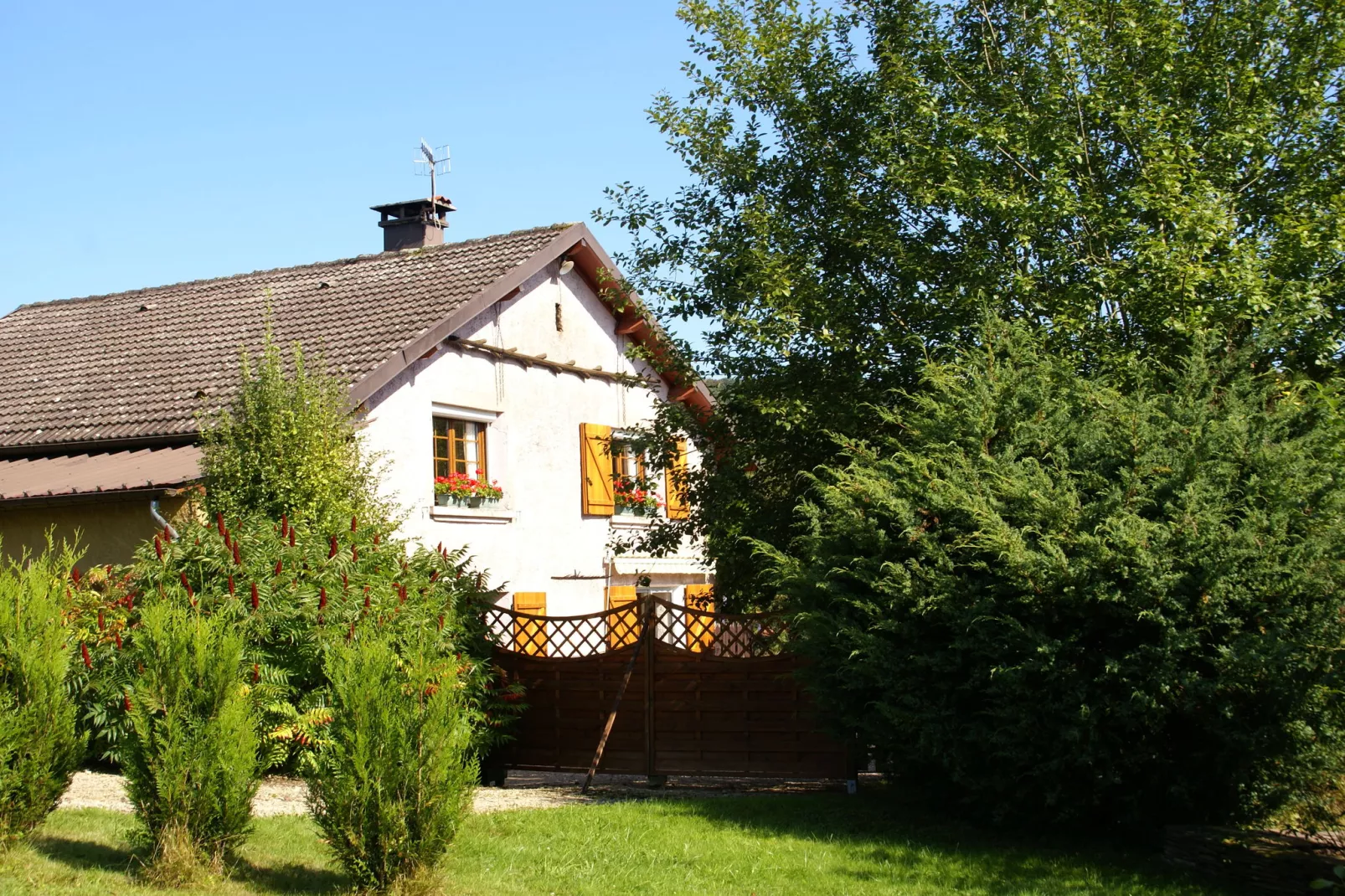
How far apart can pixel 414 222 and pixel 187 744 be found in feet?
58.8

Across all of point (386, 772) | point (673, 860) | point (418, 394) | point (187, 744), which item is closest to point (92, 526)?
point (418, 394)

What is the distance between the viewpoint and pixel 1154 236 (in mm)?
10617

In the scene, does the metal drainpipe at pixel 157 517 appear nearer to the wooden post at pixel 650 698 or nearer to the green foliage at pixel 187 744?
the wooden post at pixel 650 698

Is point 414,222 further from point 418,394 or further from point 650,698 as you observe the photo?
point 650,698

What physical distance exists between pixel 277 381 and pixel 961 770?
756 centimetres

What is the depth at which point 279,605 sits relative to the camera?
400 inches

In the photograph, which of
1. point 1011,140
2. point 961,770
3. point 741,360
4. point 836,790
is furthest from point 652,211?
point 961,770

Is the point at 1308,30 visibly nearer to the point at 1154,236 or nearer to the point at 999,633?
the point at 1154,236

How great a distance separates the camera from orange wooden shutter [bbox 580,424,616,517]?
19234mm

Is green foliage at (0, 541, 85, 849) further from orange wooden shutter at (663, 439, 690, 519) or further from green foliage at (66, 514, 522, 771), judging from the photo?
orange wooden shutter at (663, 439, 690, 519)

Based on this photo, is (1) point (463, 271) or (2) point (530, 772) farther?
(1) point (463, 271)

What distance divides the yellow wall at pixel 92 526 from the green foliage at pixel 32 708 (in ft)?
20.2

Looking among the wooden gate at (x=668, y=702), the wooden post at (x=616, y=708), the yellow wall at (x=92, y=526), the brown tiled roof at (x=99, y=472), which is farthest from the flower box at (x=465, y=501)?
the wooden post at (x=616, y=708)

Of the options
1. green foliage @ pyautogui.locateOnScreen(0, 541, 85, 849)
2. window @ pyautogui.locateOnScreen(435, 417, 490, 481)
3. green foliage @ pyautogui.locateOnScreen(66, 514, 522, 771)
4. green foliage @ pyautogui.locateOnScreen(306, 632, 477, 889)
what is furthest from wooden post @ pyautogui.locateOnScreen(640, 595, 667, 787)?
window @ pyautogui.locateOnScreen(435, 417, 490, 481)
